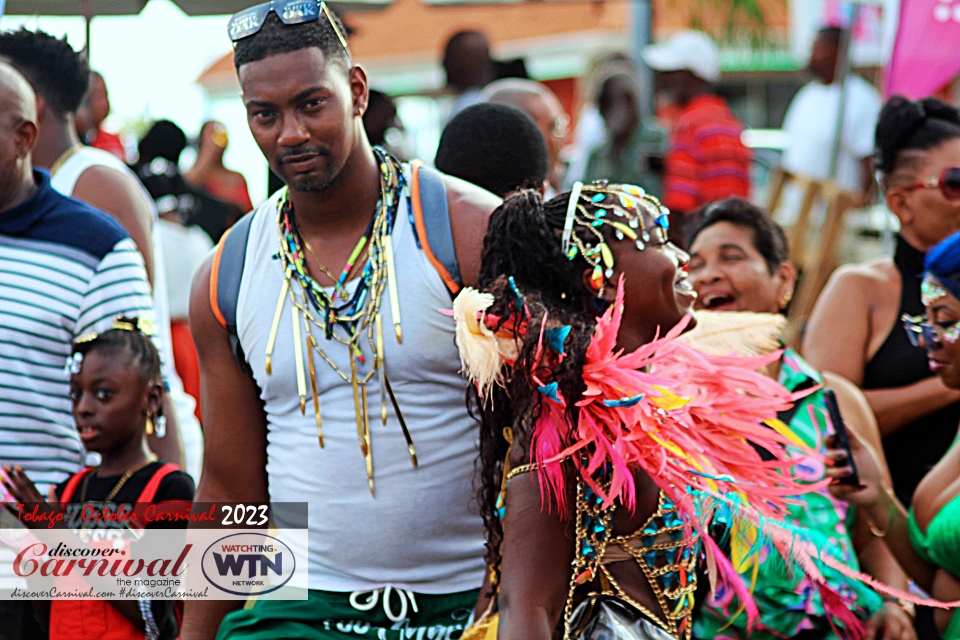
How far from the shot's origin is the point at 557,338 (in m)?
2.81

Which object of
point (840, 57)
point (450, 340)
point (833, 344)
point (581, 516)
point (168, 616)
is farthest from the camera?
point (840, 57)

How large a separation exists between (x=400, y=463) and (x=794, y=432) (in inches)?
50.7

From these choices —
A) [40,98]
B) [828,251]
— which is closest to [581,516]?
[40,98]

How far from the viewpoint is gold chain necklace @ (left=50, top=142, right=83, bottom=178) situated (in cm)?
467

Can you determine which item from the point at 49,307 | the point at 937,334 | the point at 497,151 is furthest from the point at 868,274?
the point at 49,307

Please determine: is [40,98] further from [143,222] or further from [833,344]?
[833,344]

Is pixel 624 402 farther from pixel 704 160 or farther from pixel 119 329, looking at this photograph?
pixel 704 160

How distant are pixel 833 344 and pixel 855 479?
Result: 1.03 m

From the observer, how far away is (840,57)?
321 inches

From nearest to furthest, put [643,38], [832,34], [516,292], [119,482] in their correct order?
[516,292] < [119,482] < [832,34] < [643,38]

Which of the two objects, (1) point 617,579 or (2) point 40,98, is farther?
(2) point 40,98

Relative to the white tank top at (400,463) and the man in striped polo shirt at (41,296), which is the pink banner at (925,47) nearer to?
the white tank top at (400,463)

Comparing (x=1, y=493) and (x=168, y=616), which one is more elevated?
(x=1, y=493)

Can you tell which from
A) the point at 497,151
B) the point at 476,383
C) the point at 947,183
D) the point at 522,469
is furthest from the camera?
the point at 947,183
